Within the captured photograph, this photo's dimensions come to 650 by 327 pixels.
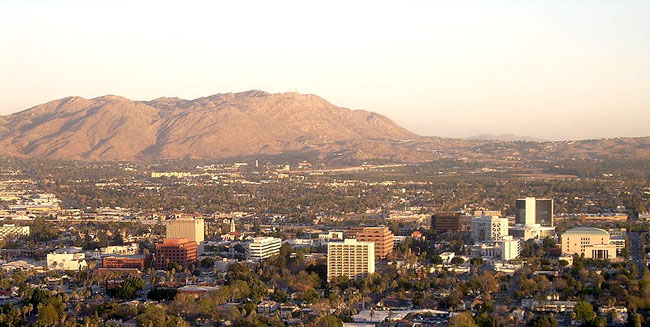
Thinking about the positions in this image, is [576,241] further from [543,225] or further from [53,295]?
[53,295]

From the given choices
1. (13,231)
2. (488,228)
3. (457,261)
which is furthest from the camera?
(13,231)

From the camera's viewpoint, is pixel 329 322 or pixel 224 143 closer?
pixel 329 322

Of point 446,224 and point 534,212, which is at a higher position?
point 534,212

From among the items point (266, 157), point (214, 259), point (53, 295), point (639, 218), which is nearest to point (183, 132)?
point (266, 157)

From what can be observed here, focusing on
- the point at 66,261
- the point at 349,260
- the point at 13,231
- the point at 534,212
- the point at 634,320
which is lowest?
the point at 634,320

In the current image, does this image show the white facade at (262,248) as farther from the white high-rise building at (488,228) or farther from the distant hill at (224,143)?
the distant hill at (224,143)

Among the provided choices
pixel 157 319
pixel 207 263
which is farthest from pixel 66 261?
pixel 157 319

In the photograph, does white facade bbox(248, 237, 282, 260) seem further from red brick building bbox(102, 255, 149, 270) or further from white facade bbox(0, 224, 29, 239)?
white facade bbox(0, 224, 29, 239)

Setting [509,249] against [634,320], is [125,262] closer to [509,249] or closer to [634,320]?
[509,249]
